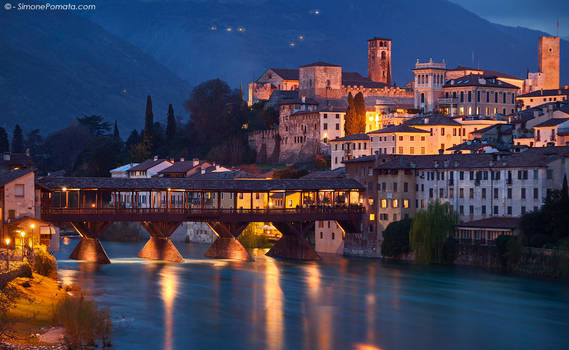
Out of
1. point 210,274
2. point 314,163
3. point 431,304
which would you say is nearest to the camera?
point 431,304

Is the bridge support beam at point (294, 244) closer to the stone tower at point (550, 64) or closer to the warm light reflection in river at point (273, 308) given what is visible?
the warm light reflection in river at point (273, 308)

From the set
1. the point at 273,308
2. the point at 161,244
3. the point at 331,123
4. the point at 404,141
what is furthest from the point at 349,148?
the point at 273,308

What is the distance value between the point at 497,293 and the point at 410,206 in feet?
73.1

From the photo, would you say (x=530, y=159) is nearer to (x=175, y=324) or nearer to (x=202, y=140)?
(x=175, y=324)

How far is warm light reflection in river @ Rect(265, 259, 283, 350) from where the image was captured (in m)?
43.3

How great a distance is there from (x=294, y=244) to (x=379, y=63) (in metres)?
89.7

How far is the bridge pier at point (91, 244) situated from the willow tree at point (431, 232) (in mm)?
22547

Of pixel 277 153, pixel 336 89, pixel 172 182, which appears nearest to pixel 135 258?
pixel 172 182

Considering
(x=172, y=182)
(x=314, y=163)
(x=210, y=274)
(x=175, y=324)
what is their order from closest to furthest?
(x=175, y=324) < (x=210, y=274) < (x=172, y=182) < (x=314, y=163)

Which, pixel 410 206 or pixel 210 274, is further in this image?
pixel 410 206

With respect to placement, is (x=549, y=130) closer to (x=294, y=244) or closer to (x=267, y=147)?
(x=294, y=244)

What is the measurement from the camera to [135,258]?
78.4 m

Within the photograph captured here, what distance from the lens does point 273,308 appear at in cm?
5275

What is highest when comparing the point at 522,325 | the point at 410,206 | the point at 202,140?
the point at 202,140
